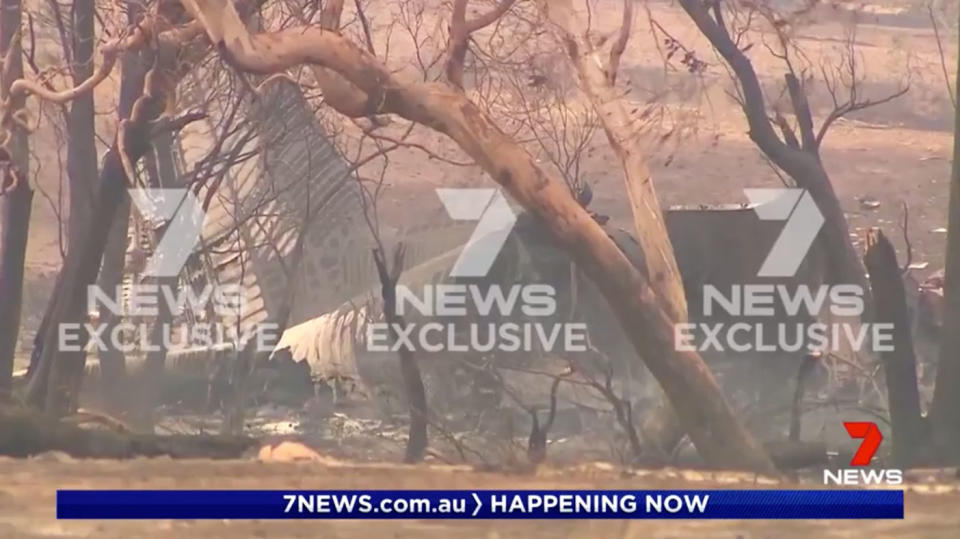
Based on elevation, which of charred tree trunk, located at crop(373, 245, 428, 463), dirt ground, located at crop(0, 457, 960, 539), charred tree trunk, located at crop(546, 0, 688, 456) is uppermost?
charred tree trunk, located at crop(546, 0, 688, 456)

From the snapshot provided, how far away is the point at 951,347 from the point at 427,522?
1.76 meters

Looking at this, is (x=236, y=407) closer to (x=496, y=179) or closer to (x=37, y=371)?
(x=37, y=371)

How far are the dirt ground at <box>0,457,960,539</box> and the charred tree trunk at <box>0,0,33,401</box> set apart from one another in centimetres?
52

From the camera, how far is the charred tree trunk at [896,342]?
11.0 feet

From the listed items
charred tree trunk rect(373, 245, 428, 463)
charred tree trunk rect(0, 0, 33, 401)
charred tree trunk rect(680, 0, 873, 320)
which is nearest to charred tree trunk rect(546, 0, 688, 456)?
charred tree trunk rect(680, 0, 873, 320)

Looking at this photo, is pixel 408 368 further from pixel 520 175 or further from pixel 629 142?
pixel 629 142

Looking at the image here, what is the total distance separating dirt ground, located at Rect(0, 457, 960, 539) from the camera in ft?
11.0

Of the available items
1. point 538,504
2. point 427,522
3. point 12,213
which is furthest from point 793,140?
point 12,213

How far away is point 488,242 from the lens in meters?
3.31

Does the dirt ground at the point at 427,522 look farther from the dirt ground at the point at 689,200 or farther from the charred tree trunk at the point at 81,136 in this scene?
the charred tree trunk at the point at 81,136

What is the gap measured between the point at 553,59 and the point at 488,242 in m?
0.62

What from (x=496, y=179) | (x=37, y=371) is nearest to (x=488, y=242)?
(x=496, y=179)

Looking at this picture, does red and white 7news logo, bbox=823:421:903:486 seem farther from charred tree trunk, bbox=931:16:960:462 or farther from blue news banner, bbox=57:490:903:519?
charred tree trunk, bbox=931:16:960:462

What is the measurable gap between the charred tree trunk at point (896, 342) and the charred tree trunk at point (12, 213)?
107 inches
